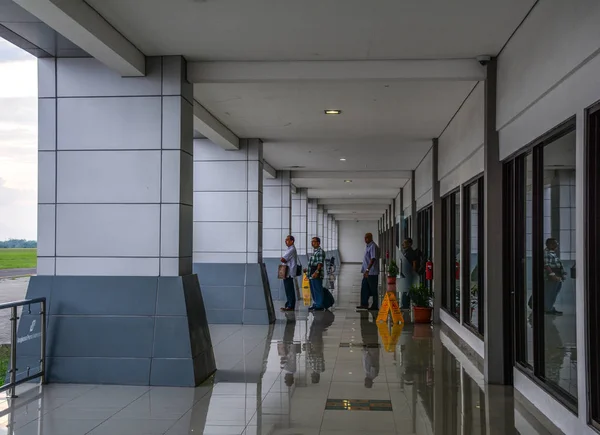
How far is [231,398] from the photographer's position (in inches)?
253

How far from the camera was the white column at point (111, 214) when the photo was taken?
7.22 meters

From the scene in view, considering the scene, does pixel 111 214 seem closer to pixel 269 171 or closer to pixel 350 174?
pixel 269 171

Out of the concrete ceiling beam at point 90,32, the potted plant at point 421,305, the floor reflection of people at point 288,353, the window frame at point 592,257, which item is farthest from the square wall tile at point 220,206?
the window frame at point 592,257

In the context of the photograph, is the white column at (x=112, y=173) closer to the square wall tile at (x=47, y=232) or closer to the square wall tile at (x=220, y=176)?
the square wall tile at (x=47, y=232)

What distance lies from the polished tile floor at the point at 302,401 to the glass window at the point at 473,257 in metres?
0.66

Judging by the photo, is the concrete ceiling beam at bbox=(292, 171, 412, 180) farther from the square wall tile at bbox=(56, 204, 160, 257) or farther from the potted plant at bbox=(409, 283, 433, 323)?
the square wall tile at bbox=(56, 204, 160, 257)

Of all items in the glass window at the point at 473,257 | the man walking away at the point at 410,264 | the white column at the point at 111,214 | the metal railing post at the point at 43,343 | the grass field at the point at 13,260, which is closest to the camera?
the metal railing post at the point at 43,343

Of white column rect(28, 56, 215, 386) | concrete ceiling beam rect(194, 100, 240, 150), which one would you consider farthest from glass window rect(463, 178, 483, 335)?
concrete ceiling beam rect(194, 100, 240, 150)

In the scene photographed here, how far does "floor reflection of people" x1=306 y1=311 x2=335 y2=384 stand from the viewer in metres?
7.90

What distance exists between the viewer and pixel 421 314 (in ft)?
41.8

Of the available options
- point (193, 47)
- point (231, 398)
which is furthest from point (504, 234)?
point (193, 47)

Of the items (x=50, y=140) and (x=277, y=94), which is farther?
(x=277, y=94)

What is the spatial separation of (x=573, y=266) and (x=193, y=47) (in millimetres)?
4316

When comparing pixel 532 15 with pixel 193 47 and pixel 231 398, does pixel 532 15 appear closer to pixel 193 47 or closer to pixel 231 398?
pixel 193 47
